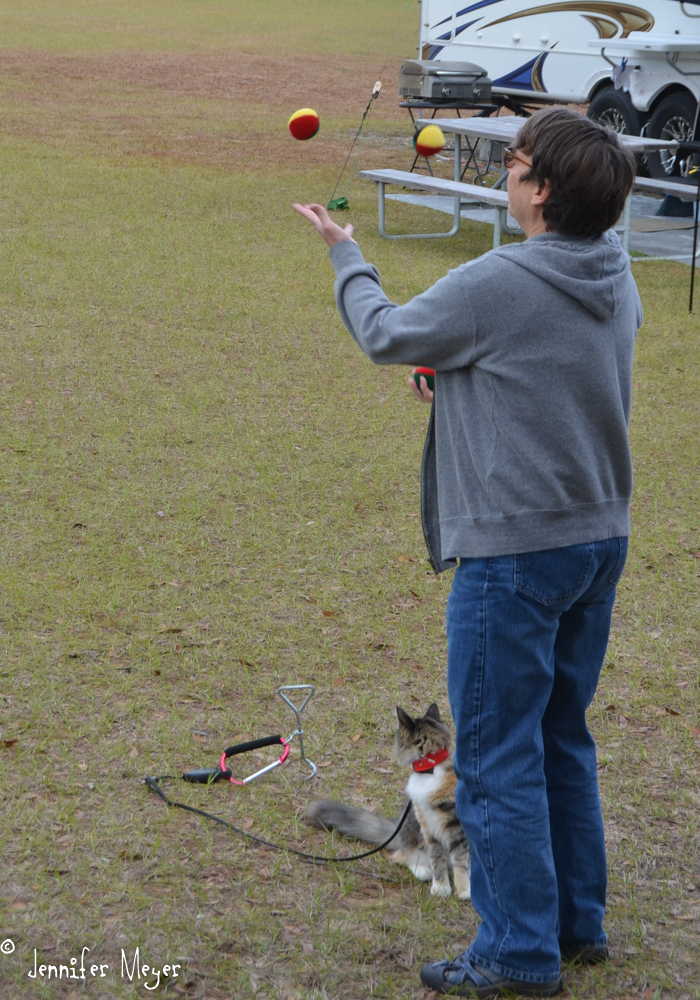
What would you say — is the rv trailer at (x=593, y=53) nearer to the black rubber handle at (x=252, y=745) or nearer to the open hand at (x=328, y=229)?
the black rubber handle at (x=252, y=745)

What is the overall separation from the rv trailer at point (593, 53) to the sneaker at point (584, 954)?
10706 mm

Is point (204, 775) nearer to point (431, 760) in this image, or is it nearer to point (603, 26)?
point (431, 760)

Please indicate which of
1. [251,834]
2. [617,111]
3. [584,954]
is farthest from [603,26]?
[584,954]

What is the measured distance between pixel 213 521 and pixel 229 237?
19.6 feet

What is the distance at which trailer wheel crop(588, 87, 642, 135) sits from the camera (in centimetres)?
1220

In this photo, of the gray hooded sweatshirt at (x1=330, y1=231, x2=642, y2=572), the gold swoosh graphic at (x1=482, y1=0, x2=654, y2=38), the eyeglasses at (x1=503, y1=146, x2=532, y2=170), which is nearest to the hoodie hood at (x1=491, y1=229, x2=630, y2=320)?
the gray hooded sweatshirt at (x1=330, y1=231, x2=642, y2=572)

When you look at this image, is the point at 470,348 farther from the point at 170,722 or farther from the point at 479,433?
the point at 170,722

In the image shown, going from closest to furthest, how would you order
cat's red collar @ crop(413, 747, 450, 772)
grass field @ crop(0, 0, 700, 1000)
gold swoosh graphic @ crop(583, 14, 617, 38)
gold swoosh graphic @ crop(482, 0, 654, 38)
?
grass field @ crop(0, 0, 700, 1000), cat's red collar @ crop(413, 747, 450, 772), gold swoosh graphic @ crop(482, 0, 654, 38), gold swoosh graphic @ crop(583, 14, 617, 38)

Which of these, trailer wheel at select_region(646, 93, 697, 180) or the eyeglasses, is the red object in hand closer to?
the eyeglasses

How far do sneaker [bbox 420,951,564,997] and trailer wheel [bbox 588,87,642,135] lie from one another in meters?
11.3

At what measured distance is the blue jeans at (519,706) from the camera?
6.30ft

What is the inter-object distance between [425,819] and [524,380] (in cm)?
120

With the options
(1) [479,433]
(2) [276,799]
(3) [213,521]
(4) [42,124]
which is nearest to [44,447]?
(3) [213,521]

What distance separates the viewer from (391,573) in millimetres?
4348
